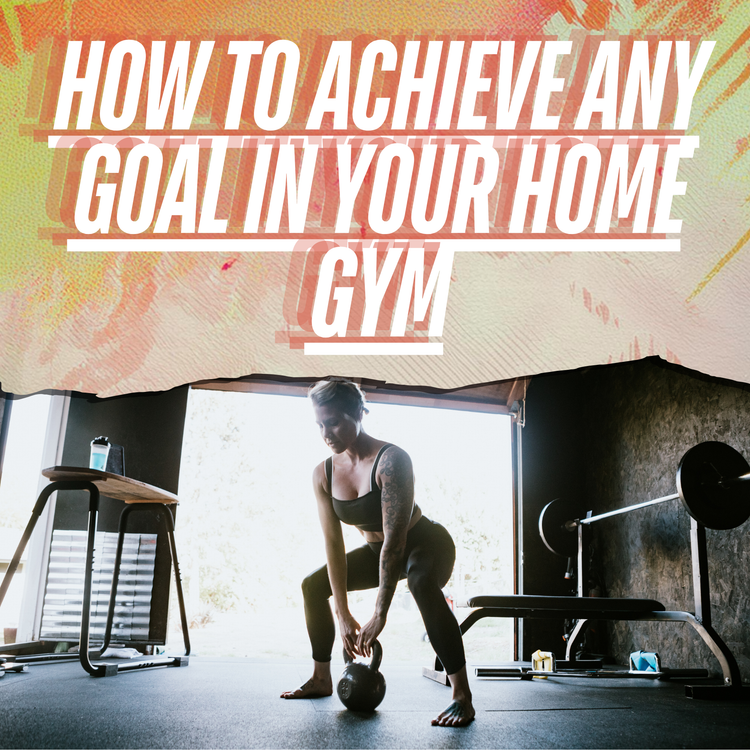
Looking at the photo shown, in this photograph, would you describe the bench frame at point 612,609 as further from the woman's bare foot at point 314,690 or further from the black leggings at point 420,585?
the black leggings at point 420,585

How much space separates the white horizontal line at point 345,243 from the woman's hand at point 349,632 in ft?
4.07

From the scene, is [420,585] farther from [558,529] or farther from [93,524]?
[558,529]

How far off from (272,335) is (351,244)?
167mm

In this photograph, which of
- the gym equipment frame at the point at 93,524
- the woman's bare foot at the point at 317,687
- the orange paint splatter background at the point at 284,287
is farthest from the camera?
the gym equipment frame at the point at 93,524

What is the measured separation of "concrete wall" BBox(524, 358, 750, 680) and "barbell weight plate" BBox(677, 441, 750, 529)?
1.14 ft

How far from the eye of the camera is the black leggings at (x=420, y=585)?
171 centimetres

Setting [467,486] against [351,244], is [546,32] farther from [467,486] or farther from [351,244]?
[467,486]

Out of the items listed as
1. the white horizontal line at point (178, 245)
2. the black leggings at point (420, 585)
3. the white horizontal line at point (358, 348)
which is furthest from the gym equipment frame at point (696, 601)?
the white horizontal line at point (178, 245)

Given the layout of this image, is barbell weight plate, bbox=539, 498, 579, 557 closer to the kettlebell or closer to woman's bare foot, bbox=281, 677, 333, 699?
woman's bare foot, bbox=281, 677, 333, 699

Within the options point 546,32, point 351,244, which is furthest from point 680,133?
point 351,244

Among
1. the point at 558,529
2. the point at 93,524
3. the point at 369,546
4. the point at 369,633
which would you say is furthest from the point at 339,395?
the point at 558,529

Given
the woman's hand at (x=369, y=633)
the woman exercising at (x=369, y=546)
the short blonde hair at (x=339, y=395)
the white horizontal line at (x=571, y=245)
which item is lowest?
the woman's hand at (x=369, y=633)

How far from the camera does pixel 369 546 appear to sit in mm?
1909

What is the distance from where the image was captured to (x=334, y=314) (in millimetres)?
861
